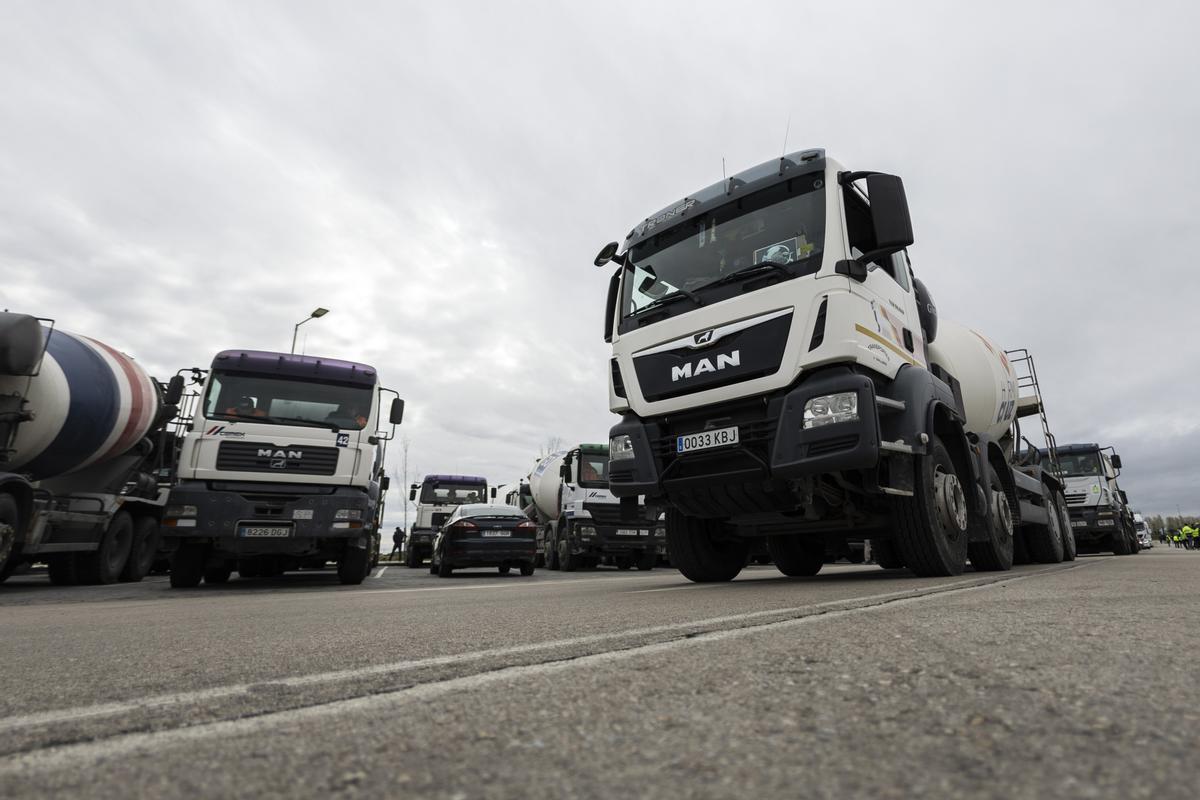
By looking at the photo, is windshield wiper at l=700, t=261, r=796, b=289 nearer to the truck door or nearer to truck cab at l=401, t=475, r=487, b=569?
the truck door

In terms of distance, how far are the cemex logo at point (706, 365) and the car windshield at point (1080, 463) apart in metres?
17.1

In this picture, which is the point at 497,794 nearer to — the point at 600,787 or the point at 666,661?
the point at 600,787

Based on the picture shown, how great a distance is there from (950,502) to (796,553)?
8.72 feet

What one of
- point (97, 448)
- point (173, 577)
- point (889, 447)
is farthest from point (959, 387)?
point (97, 448)

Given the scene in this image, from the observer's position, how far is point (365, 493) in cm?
941

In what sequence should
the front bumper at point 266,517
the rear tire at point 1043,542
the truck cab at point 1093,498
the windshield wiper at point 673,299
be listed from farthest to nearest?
the truck cab at point 1093,498 → the rear tire at point 1043,542 → the front bumper at point 266,517 → the windshield wiper at point 673,299

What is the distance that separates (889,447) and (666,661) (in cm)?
352

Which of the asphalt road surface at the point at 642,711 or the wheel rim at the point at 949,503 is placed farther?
the wheel rim at the point at 949,503

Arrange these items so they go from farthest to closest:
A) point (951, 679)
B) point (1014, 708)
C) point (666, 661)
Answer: point (666, 661), point (951, 679), point (1014, 708)

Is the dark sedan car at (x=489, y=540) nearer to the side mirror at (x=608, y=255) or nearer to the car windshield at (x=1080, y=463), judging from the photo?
the side mirror at (x=608, y=255)

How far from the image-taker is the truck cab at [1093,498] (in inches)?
710

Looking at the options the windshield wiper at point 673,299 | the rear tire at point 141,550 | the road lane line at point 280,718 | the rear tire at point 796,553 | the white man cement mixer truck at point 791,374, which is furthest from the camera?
the rear tire at point 141,550

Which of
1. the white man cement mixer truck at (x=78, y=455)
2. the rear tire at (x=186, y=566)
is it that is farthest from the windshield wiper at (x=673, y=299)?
the rear tire at (x=186, y=566)

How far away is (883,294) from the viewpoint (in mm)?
5668
